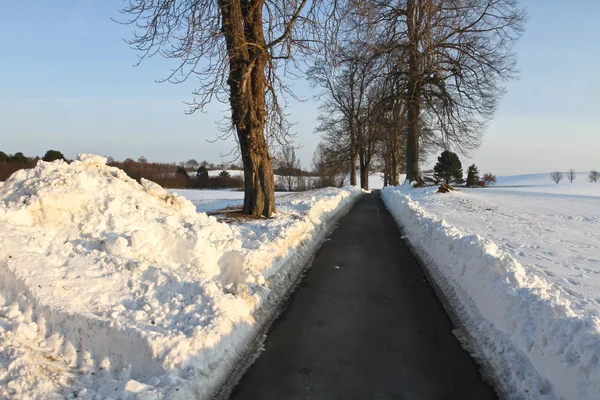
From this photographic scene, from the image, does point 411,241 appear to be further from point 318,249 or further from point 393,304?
point 393,304

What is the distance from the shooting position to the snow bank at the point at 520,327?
10.9 ft

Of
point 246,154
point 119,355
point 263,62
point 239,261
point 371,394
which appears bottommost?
point 371,394

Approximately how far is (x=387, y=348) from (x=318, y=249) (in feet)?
17.0

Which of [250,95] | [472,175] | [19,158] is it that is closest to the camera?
[250,95]

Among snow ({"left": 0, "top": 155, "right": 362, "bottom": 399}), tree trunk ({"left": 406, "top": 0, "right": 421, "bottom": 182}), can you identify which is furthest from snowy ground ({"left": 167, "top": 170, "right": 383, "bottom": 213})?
tree trunk ({"left": 406, "top": 0, "right": 421, "bottom": 182})

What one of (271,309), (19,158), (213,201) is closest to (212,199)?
(213,201)

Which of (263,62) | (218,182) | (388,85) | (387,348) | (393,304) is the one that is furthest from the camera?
(218,182)

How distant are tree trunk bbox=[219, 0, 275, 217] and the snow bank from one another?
658 centimetres

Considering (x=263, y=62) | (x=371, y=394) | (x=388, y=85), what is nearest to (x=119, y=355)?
(x=371, y=394)

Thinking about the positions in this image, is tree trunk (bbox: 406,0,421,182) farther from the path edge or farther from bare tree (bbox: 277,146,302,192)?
bare tree (bbox: 277,146,302,192)

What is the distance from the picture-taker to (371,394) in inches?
142

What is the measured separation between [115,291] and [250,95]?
26.4 feet

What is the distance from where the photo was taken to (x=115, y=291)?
4.57 metres

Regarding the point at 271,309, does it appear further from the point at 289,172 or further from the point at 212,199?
the point at 289,172
